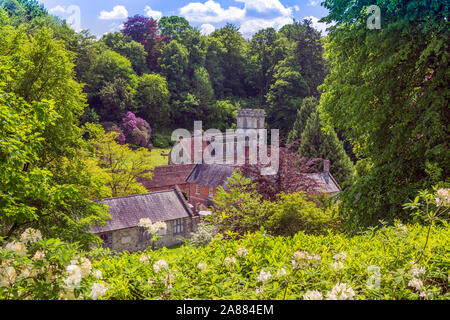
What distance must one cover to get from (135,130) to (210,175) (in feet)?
66.1

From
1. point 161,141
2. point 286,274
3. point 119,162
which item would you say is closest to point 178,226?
point 119,162

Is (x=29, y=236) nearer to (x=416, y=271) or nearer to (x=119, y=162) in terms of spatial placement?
(x=416, y=271)

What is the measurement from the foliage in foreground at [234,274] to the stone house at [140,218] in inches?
741

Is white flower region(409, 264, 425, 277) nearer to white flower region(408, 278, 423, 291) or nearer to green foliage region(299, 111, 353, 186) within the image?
white flower region(408, 278, 423, 291)

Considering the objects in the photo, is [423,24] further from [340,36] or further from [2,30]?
[2,30]

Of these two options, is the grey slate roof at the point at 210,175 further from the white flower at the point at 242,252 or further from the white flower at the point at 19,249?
the white flower at the point at 19,249

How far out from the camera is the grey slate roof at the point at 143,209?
23938 millimetres

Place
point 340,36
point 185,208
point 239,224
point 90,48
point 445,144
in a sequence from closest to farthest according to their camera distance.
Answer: point 445,144, point 340,36, point 239,224, point 185,208, point 90,48

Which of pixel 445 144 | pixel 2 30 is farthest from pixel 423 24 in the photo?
pixel 2 30

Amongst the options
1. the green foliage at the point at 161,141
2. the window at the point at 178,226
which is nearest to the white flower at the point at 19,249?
the window at the point at 178,226

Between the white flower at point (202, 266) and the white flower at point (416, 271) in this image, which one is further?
the white flower at point (202, 266)

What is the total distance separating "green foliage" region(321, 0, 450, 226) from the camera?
9008 millimetres

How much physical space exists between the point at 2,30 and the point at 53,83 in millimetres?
2646
